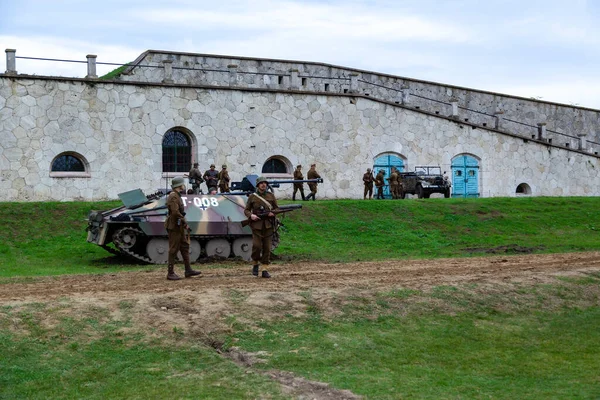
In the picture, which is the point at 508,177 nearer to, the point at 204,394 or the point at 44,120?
the point at 44,120

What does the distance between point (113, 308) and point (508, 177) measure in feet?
108

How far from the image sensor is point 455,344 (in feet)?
44.9

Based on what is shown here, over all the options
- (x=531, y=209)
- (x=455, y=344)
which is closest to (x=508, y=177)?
(x=531, y=209)

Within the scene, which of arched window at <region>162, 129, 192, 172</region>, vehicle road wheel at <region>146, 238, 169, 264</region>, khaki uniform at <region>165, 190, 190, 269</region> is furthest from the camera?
arched window at <region>162, 129, 192, 172</region>

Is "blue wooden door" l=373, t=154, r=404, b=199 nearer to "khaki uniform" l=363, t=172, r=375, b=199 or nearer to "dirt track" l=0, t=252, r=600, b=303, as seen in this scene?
"khaki uniform" l=363, t=172, r=375, b=199

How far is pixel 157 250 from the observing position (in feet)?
74.7

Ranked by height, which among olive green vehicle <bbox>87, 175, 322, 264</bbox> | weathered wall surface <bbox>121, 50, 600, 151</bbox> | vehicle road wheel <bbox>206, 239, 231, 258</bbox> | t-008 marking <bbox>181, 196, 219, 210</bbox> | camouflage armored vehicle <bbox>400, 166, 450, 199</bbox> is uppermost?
weathered wall surface <bbox>121, 50, 600, 151</bbox>

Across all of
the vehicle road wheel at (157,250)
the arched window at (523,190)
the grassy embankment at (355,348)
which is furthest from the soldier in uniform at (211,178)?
the arched window at (523,190)

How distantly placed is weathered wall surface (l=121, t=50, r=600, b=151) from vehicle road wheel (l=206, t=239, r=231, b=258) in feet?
48.9

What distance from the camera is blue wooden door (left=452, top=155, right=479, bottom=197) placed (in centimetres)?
4309

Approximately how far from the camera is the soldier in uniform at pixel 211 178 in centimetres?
3469

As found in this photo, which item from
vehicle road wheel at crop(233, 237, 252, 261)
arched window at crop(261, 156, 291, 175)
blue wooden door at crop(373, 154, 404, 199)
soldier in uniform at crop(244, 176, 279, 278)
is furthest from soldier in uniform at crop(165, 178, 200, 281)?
blue wooden door at crop(373, 154, 404, 199)

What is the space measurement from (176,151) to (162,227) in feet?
49.9

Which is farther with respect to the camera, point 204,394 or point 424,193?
point 424,193
